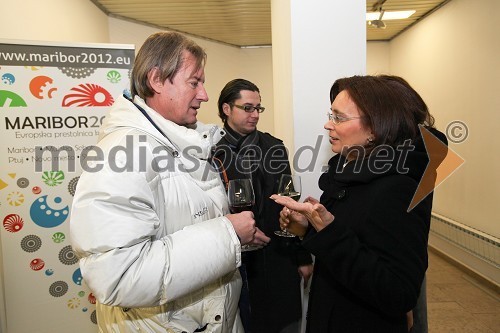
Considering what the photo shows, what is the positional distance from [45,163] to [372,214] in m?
2.22

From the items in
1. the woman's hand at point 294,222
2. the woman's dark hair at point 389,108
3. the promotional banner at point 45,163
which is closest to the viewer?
the woman's dark hair at point 389,108

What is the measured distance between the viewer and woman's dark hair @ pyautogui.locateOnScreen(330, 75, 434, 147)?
121 cm

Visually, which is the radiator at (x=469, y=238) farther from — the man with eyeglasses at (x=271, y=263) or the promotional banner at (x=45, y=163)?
the promotional banner at (x=45, y=163)

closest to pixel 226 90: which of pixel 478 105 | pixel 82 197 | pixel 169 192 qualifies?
pixel 169 192

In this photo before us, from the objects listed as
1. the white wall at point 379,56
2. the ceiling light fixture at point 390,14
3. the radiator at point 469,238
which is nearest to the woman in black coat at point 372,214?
the radiator at point 469,238

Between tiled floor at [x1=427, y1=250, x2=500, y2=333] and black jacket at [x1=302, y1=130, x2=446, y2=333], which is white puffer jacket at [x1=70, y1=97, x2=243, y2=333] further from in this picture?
tiled floor at [x1=427, y1=250, x2=500, y2=333]

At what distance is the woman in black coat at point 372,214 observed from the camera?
108 centimetres

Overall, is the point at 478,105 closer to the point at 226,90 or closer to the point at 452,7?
the point at 452,7

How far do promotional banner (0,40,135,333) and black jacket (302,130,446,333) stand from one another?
6.37 ft

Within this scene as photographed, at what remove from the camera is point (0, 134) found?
2.29m

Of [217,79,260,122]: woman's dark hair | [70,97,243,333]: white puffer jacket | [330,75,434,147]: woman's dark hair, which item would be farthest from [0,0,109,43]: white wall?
[330,75,434,147]: woman's dark hair

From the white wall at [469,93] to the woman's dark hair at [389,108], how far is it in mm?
3197

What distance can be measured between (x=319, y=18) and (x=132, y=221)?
5.42 feet

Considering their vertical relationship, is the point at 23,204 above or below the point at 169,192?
below
